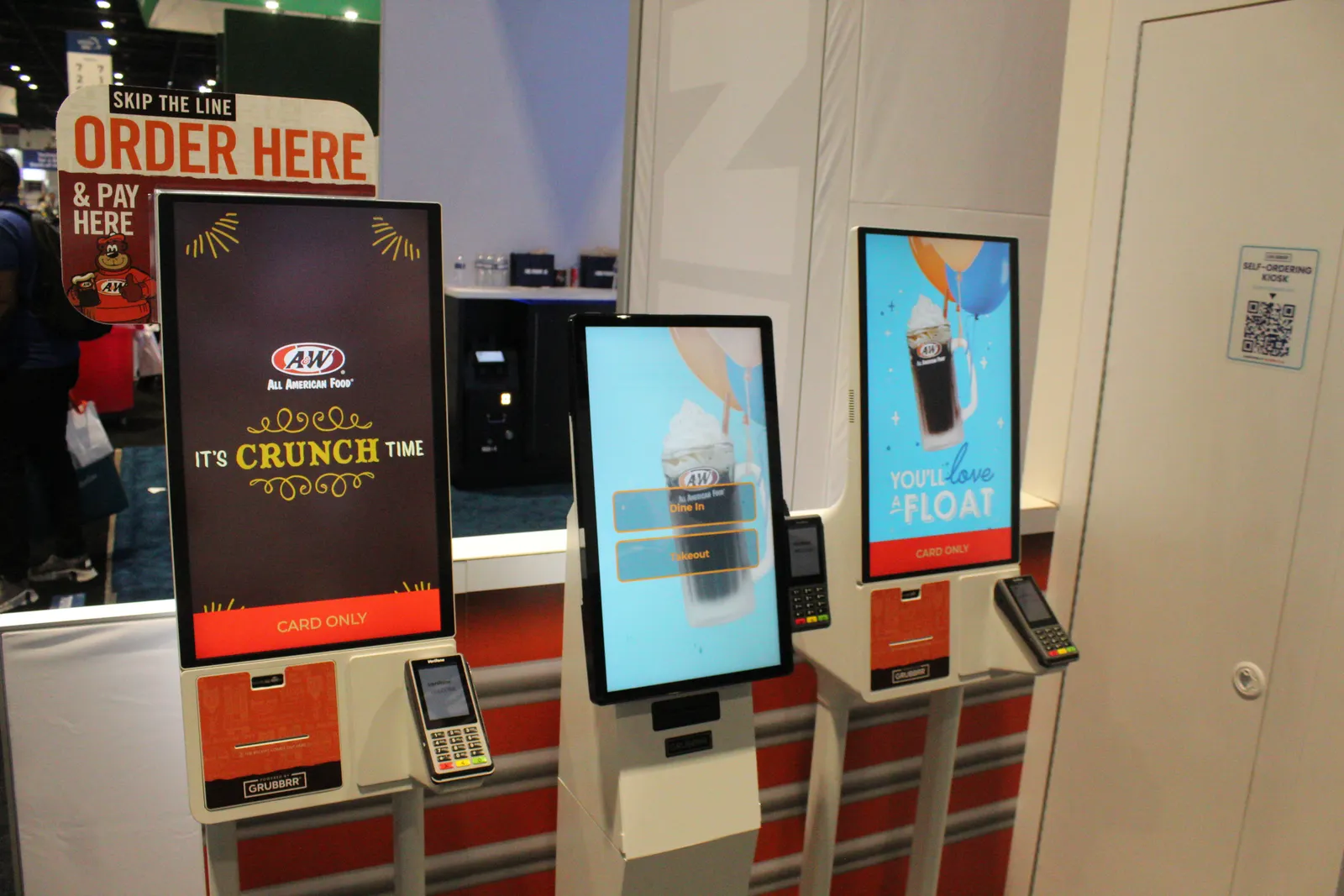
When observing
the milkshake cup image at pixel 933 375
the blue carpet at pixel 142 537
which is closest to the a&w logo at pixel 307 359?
the milkshake cup image at pixel 933 375

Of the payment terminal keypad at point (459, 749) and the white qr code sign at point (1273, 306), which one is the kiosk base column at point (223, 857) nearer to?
the payment terminal keypad at point (459, 749)

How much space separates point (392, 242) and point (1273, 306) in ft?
5.33

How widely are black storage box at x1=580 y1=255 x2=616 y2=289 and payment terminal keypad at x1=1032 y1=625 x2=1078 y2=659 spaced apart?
204 inches

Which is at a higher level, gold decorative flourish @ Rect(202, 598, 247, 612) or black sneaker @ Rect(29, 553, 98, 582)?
gold decorative flourish @ Rect(202, 598, 247, 612)

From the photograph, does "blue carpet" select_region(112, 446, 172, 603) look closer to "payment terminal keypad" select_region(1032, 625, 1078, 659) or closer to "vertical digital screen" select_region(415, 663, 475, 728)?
"vertical digital screen" select_region(415, 663, 475, 728)

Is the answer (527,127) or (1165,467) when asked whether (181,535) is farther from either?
(527,127)

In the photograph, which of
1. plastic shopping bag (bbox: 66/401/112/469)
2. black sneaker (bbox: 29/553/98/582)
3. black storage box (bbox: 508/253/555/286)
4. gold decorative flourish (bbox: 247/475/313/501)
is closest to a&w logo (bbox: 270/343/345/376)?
gold decorative flourish (bbox: 247/475/313/501)

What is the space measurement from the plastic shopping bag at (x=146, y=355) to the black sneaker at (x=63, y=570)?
315 cm

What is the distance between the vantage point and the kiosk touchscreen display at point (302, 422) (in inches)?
48.9

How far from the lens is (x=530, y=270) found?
20.9 feet

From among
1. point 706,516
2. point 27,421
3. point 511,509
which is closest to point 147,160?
point 706,516

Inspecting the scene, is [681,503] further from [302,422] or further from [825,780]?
[825,780]

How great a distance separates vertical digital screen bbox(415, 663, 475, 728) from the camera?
1306mm

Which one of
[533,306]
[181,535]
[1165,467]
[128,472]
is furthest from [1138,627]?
[128,472]
